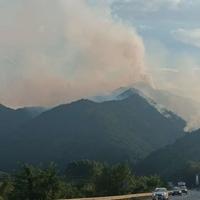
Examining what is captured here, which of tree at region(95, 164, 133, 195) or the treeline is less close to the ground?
tree at region(95, 164, 133, 195)

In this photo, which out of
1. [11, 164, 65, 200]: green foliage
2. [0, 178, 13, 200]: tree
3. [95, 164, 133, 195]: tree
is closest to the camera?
[11, 164, 65, 200]: green foliage

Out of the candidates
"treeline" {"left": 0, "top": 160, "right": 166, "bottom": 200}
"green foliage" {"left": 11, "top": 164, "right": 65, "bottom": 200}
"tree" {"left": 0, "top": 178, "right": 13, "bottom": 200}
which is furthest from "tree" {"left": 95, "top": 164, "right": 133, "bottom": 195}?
"green foliage" {"left": 11, "top": 164, "right": 65, "bottom": 200}

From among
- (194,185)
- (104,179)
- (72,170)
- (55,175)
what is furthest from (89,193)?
(194,185)

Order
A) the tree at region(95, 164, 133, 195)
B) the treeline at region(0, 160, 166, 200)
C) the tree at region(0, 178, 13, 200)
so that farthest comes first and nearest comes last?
1. the tree at region(95, 164, 133, 195)
2. the tree at region(0, 178, 13, 200)
3. the treeline at region(0, 160, 166, 200)

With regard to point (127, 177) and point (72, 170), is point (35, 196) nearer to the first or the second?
point (127, 177)

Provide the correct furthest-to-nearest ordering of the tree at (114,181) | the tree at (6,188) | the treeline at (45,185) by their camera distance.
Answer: the tree at (114,181) → the tree at (6,188) → the treeline at (45,185)

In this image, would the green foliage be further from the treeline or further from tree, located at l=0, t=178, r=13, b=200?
tree, located at l=0, t=178, r=13, b=200

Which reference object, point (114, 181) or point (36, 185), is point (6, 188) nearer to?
point (36, 185)

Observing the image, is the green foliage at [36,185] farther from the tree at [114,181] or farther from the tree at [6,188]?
the tree at [114,181]

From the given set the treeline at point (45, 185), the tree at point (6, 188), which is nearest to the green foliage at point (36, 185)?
the treeline at point (45, 185)

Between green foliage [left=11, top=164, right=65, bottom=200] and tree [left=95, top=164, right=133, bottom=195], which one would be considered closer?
green foliage [left=11, top=164, right=65, bottom=200]

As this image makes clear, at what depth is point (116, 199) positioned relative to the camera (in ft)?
223

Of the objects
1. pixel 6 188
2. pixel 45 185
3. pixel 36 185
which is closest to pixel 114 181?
pixel 6 188

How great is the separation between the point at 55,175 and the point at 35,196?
492 cm
